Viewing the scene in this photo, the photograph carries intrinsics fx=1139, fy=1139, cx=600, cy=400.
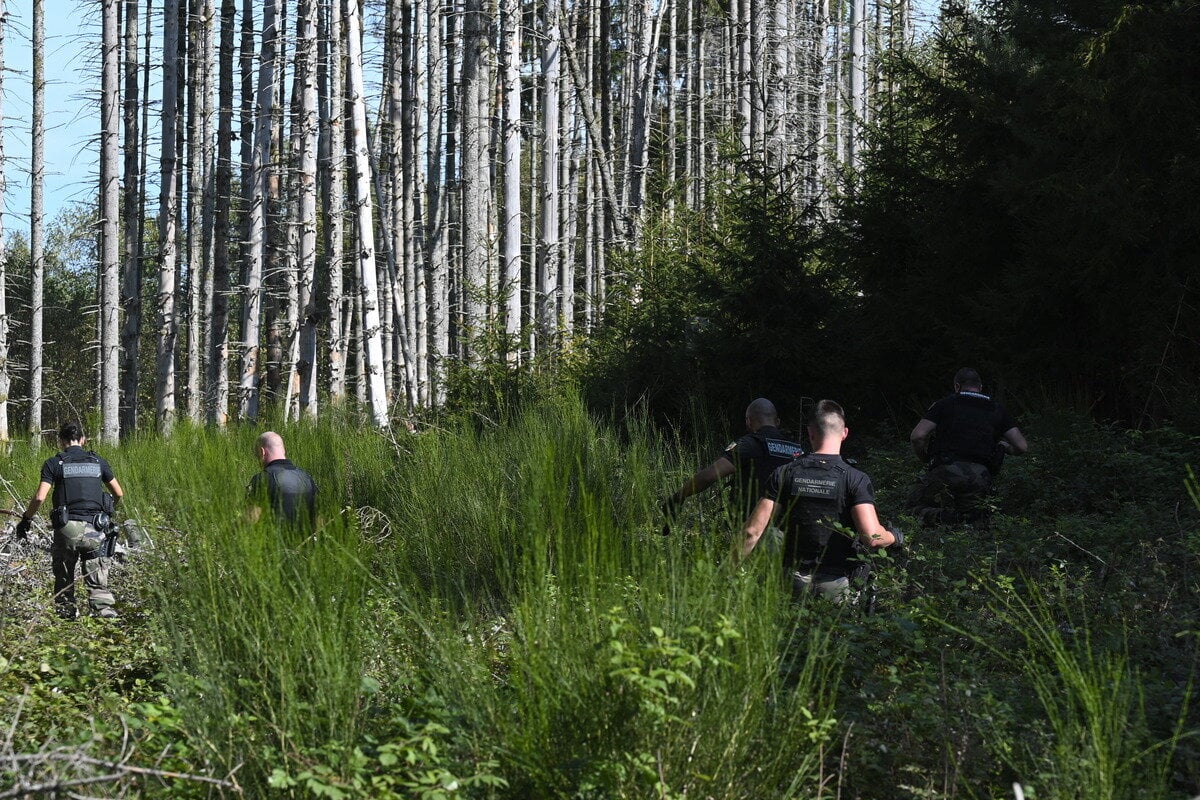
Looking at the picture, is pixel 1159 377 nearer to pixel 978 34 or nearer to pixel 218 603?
pixel 978 34

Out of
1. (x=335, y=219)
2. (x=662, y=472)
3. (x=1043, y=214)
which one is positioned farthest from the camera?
(x=335, y=219)

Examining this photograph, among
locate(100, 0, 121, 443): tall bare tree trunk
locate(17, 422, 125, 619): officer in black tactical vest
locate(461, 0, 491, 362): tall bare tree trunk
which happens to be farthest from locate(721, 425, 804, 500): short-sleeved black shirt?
locate(100, 0, 121, 443): tall bare tree trunk

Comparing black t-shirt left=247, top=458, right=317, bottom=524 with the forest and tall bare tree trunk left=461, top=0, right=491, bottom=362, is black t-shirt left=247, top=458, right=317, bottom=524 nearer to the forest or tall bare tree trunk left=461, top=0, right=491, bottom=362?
the forest

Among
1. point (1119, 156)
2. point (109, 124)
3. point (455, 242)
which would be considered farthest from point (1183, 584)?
point (455, 242)

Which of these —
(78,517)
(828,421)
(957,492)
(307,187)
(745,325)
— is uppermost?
(307,187)

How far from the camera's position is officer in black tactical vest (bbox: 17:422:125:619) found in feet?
27.1

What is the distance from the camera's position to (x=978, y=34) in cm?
1236

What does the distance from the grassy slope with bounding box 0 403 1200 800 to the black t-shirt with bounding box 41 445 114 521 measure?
2265mm

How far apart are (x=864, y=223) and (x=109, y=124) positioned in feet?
39.1

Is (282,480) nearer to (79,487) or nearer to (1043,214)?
(79,487)

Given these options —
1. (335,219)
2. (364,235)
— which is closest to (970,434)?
(364,235)

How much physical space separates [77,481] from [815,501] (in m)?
5.79

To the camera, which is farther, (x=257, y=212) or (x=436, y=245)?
(x=436, y=245)

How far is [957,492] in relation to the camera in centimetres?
868
